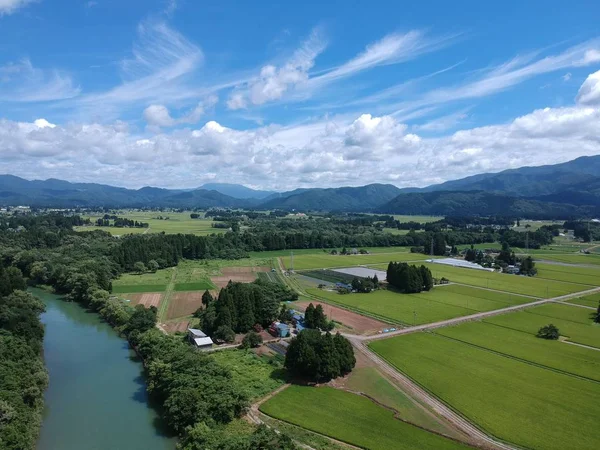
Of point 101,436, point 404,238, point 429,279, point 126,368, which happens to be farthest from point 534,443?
point 404,238

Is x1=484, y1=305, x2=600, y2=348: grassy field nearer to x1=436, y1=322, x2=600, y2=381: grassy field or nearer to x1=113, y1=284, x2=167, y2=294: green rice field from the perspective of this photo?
x1=436, y1=322, x2=600, y2=381: grassy field

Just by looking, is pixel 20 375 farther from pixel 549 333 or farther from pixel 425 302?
pixel 549 333

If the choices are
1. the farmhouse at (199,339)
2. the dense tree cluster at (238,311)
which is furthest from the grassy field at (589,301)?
the farmhouse at (199,339)

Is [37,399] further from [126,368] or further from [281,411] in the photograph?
[281,411]

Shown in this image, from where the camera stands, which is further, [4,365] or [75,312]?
[75,312]

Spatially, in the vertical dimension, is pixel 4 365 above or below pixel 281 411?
above

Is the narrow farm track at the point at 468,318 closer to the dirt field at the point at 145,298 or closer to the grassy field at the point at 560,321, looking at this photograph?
the grassy field at the point at 560,321

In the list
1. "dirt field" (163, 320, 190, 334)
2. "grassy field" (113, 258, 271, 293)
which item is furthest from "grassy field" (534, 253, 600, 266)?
"dirt field" (163, 320, 190, 334)
